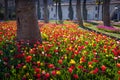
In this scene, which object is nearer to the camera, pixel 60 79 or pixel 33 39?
pixel 60 79

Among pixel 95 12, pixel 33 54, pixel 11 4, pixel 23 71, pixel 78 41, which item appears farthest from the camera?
pixel 95 12

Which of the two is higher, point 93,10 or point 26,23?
point 26,23

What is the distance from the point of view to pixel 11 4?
68.7m

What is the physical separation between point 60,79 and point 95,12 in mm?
68187

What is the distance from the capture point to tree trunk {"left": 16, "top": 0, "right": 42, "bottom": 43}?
11469mm

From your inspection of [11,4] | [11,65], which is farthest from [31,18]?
[11,4]

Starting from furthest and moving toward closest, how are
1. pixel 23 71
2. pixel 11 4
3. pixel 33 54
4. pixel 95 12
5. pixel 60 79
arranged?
1. pixel 95 12
2. pixel 11 4
3. pixel 33 54
4. pixel 23 71
5. pixel 60 79

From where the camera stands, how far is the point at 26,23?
37.9 ft

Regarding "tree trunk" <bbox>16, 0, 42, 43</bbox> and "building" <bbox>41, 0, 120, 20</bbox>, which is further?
"building" <bbox>41, 0, 120, 20</bbox>

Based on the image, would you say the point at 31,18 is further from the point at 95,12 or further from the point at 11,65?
the point at 95,12

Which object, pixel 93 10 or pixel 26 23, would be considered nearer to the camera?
pixel 26 23

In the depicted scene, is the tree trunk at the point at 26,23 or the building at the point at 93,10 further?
the building at the point at 93,10

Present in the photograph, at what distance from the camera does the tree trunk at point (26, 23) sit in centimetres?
1147

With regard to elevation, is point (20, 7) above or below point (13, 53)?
above
